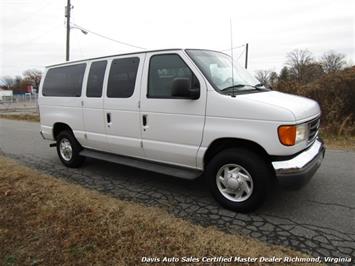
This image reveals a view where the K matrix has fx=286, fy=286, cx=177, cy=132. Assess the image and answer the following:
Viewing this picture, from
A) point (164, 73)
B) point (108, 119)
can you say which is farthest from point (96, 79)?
point (164, 73)

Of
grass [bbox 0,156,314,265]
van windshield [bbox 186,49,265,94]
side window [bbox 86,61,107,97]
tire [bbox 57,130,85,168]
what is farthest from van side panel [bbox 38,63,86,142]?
van windshield [bbox 186,49,265,94]

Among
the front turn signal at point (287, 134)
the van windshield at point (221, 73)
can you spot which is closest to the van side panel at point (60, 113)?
the van windshield at point (221, 73)

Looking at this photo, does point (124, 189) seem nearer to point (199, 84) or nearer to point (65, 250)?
point (65, 250)

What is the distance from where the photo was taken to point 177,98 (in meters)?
3.91

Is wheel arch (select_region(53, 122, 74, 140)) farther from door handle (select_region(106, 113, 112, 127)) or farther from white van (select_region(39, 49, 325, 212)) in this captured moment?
door handle (select_region(106, 113, 112, 127))

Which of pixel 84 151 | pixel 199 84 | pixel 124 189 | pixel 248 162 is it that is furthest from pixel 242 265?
pixel 84 151

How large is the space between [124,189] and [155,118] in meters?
1.32

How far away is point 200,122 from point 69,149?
328 cm

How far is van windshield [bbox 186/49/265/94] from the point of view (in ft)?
12.4

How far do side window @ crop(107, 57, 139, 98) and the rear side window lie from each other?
0.89 meters

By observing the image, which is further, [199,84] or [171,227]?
[199,84]

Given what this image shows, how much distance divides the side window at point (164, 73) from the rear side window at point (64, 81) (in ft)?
5.80

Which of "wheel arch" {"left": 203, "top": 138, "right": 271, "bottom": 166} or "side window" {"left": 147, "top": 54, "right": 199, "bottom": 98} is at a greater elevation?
"side window" {"left": 147, "top": 54, "right": 199, "bottom": 98}

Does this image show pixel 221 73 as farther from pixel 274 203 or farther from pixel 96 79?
pixel 96 79
